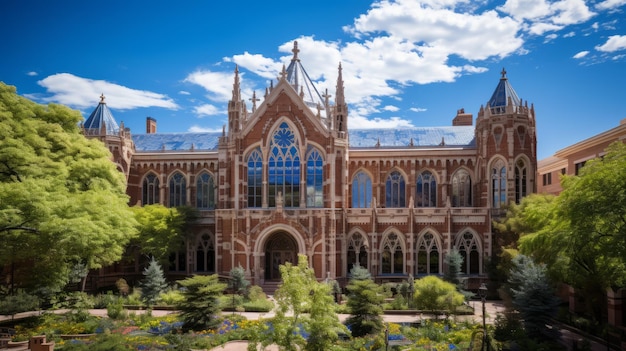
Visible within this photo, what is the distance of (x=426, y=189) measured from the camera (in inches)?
1769

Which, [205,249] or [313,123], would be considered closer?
[313,123]

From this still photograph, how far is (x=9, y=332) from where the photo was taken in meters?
26.1

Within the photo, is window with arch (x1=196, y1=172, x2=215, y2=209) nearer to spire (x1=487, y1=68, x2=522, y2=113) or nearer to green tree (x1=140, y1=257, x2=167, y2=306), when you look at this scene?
green tree (x1=140, y1=257, x2=167, y2=306)

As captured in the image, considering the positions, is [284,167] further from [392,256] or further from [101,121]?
[101,121]

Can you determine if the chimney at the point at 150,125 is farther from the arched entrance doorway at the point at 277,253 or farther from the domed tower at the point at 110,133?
the arched entrance doorway at the point at 277,253

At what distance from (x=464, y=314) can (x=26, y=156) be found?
85.8ft

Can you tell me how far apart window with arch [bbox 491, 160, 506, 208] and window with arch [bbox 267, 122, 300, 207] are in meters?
15.9

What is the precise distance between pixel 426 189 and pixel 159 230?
2287 cm

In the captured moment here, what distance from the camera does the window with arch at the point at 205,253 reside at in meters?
44.7

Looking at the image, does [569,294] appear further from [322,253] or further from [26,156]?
[26,156]

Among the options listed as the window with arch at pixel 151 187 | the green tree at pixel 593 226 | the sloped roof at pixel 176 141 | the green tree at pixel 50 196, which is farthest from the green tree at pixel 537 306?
the window with arch at pixel 151 187

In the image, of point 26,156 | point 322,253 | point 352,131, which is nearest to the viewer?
point 26,156

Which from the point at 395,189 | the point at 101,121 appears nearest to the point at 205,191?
the point at 101,121

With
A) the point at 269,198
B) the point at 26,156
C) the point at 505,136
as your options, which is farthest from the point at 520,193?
the point at 26,156
